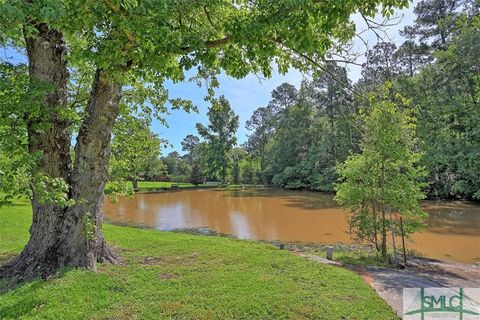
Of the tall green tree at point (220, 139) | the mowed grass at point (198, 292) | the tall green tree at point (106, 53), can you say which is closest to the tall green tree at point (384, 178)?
the mowed grass at point (198, 292)

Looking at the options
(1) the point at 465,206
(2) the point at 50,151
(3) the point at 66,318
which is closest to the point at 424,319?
(3) the point at 66,318

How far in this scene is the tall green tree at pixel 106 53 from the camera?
10.4 ft

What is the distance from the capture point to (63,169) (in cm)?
528

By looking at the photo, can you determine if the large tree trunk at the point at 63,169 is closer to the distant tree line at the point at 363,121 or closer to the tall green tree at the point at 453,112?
the distant tree line at the point at 363,121

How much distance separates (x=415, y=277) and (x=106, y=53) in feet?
22.1

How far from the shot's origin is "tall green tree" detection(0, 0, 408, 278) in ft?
10.4

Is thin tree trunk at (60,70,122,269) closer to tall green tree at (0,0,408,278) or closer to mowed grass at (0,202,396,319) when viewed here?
tall green tree at (0,0,408,278)

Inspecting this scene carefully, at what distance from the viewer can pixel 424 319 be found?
427cm

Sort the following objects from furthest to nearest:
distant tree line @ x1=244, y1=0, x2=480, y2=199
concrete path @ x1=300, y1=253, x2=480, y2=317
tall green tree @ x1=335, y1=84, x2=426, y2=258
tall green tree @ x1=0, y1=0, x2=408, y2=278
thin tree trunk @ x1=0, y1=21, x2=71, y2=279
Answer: distant tree line @ x1=244, y1=0, x2=480, y2=199, tall green tree @ x1=335, y1=84, x2=426, y2=258, concrete path @ x1=300, y1=253, x2=480, y2=317, thin tree trunk @ x1=0, y1=21, x2=71, y2=279, tall green tree @ x1=0, y1=0, x2=408, y2=278

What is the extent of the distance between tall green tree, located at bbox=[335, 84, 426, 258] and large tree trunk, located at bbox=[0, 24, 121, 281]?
6328 millimetres

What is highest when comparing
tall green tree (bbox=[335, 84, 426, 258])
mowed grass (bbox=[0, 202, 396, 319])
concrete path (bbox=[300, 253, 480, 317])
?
tall green tree (bbox=[335, 84, 426, 258])

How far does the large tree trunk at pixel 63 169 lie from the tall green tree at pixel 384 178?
249 inches

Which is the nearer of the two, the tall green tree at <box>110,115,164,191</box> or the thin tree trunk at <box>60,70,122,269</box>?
the thin tree trunk at <box>60,70,122,269</box>

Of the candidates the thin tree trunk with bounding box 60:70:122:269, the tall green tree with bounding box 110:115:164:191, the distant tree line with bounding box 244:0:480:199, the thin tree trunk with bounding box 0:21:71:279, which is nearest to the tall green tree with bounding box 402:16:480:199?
the distant tree line with bounding box 244:0:480:199
